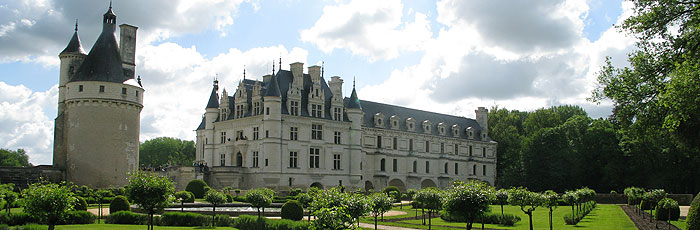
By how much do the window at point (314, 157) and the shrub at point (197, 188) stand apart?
455 inches

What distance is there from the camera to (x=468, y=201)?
19.1 m

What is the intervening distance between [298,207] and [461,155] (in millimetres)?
46447

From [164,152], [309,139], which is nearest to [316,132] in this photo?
[309,139]

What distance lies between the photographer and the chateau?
162ft

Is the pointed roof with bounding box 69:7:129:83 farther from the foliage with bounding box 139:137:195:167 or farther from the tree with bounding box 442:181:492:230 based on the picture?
the foliage with bounding box 139:137:195:167

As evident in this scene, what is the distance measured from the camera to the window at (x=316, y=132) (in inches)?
2067

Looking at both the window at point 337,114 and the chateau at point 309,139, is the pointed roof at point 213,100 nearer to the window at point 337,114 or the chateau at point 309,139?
the chateau at point 309,139

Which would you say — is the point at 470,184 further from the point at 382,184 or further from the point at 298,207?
the point at 382,184

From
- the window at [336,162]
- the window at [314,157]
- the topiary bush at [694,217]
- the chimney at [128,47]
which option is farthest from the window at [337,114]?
the topiary bush at [694,217]

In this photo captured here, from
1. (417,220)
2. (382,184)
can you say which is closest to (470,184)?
(417,220)

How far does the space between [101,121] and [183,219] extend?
22428 millimetres

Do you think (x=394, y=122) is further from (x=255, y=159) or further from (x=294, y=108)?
(x=255, y=159)

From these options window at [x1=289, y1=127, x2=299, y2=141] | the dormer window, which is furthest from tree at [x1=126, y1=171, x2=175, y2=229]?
the dormer window

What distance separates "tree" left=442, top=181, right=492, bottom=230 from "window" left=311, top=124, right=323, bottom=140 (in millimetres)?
33640
